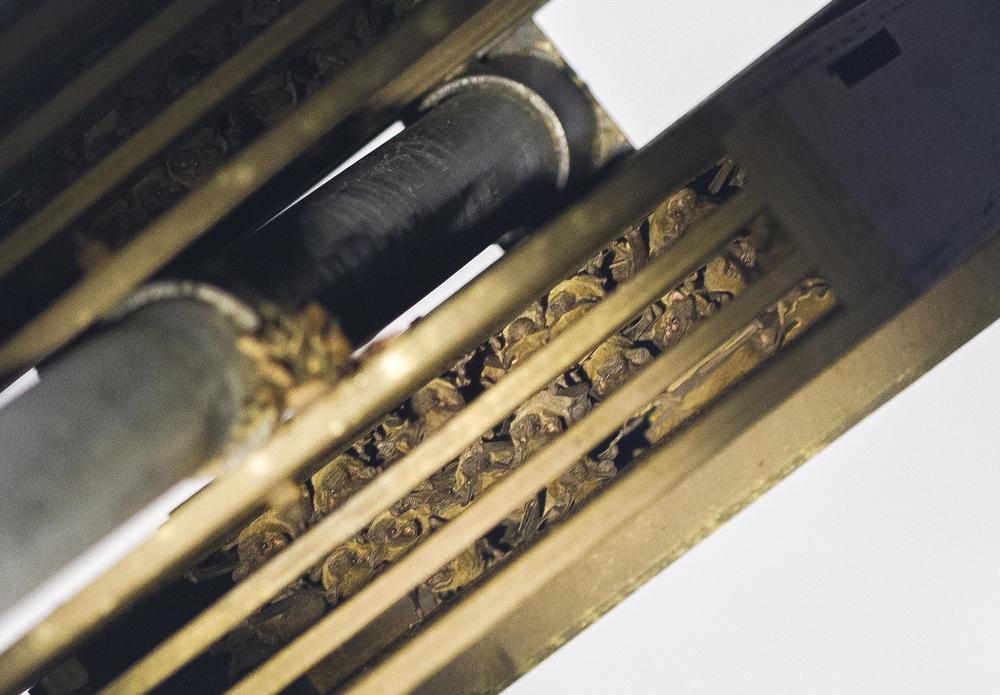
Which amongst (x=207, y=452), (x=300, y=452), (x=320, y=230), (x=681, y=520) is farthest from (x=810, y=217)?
(x=207, y=452)

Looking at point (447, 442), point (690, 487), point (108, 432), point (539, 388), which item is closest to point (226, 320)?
point (108, 432)

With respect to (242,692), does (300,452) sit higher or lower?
higher

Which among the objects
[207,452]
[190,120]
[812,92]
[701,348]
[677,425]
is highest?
[190,120]

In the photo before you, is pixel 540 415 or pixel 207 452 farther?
pixel 540 415

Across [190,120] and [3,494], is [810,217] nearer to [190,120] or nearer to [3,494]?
[190,120]

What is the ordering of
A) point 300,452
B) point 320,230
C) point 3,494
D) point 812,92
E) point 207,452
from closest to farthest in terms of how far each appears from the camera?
1. point 3,494
2. point 207,452
3. point 300,452
4. point 320,230
5. point 812,92

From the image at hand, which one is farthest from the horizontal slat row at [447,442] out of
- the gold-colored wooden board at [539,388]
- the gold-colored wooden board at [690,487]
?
the gold-colored wooden board at [690,487]

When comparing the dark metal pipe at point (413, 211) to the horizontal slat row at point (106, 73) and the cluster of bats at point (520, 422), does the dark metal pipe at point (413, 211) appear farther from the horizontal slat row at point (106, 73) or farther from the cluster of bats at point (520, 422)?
the horizontal slat row at point (106, 73)

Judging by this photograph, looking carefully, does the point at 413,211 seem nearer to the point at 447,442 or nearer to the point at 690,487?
the point at 447,442
